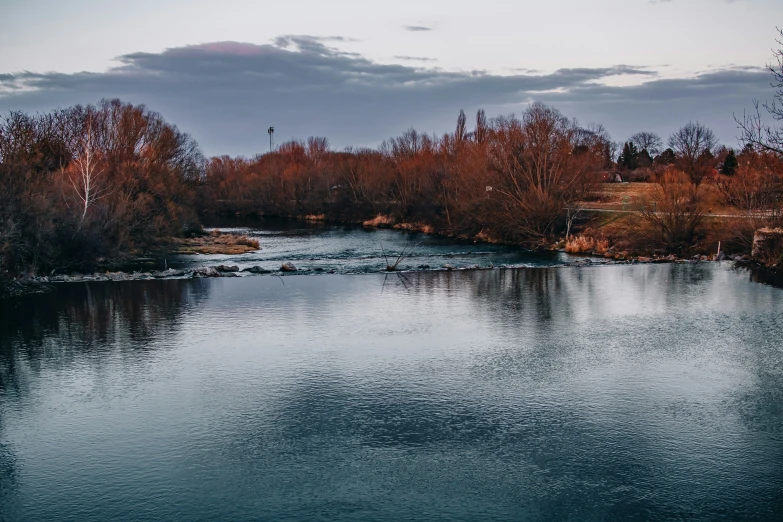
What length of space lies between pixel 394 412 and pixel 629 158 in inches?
3591

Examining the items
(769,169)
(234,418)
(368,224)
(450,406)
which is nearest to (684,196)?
(769,169)

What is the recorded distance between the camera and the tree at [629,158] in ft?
310

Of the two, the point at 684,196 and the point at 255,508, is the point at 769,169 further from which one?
the point at 255,508

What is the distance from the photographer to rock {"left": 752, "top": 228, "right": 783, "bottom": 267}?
32688 mm

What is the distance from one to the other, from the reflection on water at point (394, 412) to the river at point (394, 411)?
5 centimetres

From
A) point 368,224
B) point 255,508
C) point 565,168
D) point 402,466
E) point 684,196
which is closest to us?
point 255,508

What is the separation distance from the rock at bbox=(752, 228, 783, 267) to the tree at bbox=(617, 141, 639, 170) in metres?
62.1

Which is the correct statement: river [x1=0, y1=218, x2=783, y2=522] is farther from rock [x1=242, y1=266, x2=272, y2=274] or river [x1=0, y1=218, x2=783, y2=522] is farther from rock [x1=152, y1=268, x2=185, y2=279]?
rock [x1=242, y1=266, x2=272, y2=274]

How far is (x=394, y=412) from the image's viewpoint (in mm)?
12906

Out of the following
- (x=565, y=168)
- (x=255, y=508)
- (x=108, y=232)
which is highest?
(x=565, y=168)

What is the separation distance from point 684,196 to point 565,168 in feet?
34.3

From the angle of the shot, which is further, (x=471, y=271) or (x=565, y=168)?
(x=565, y=168)

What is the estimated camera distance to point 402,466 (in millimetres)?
10648

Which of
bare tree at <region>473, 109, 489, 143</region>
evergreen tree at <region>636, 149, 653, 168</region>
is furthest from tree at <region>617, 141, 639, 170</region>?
bare tree at <region>473, 109, 489, 143</region>
